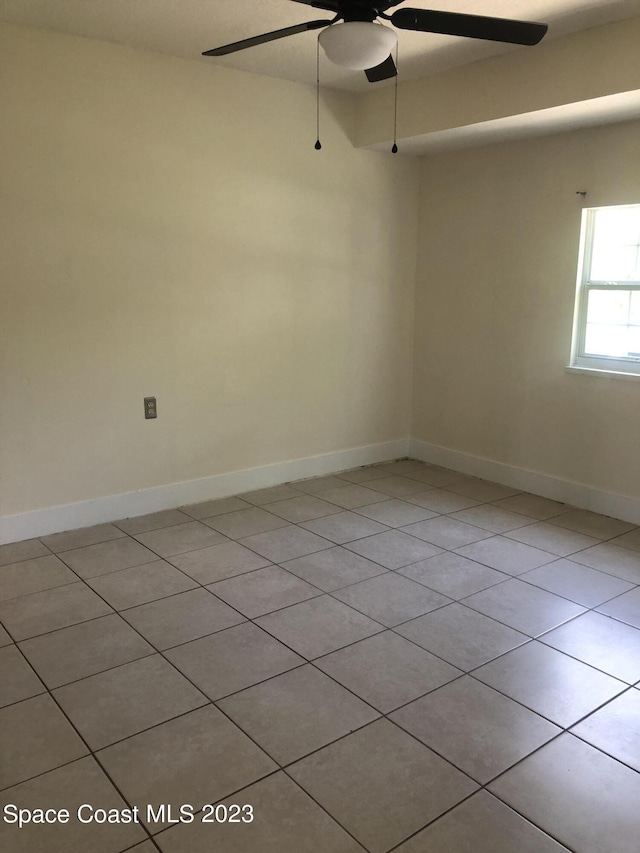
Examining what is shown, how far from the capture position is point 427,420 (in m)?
5.00

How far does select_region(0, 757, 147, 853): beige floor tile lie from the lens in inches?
63.7

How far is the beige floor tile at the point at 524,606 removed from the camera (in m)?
2.68

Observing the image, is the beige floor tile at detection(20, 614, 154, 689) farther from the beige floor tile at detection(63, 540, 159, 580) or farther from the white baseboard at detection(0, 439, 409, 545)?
the white baseboard at detection(0, 439, 409, 545)

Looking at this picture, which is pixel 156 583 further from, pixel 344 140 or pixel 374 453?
pixel 344 140

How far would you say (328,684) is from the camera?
2.26m

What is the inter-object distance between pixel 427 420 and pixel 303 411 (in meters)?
1.05

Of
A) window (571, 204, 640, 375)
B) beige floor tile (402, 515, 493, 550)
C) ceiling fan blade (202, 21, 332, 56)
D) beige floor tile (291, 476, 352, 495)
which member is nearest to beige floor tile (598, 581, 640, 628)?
beige floor tile (402, 515, 493, 550)

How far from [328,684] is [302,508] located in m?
1.78

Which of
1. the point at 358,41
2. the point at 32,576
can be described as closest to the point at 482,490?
the point at 32,576

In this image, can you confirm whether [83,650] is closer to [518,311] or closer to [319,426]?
[319,426]

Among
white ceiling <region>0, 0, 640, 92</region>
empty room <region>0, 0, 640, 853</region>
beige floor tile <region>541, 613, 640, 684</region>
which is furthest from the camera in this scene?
white ceiling <region>0, 0, 640, 92</region>

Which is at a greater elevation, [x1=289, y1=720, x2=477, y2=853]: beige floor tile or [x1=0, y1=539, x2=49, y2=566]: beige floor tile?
[x1=0, y1=539, x2=49, y2=566]: beige floor tile

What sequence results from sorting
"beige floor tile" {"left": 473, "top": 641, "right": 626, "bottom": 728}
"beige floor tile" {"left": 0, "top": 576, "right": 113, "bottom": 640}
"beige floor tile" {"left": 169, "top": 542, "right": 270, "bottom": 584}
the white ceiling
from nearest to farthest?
"beige floor tile" {"left": 473, "top": 641, "right": 626, "bottom": 728}
"beige floor tile" {"left": 0, "top": 576, "right": 113, "bottom": 640}
the white ceiling
"beige floor tile" {"left": 169, "top": 542, "right": 270, "bottom": 584}

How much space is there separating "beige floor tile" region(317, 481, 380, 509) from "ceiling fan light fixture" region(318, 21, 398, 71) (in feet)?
8.24
